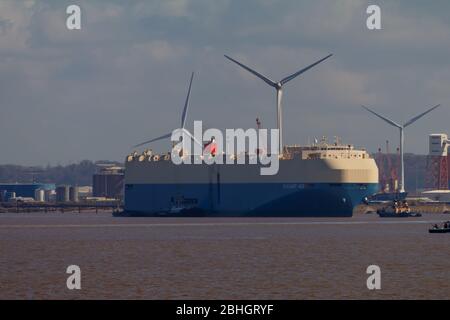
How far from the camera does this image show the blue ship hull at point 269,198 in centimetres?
17662

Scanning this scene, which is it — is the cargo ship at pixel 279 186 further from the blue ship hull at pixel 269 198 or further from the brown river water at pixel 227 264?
the brown river water at pixel 227 264

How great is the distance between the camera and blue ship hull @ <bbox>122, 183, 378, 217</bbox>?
17662 centimetres

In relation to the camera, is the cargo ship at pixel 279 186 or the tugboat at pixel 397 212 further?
the tugboat at pixel 397 212

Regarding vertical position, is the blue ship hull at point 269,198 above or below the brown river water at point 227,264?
above

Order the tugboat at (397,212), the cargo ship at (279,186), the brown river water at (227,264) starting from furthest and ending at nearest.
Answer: the tugboat at (397,212) < the cargo ship at (279,186) < the brown river water at (227,264)

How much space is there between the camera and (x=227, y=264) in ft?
264

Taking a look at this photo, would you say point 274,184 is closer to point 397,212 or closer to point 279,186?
point 279,186

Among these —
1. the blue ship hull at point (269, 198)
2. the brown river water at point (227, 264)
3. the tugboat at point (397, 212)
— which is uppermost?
the blue ship hull at point (269, 198)

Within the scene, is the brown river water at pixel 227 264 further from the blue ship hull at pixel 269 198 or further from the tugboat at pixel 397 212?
the tugboat at pixel 397 212

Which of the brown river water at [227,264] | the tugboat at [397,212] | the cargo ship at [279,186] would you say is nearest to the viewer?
the brown river water at [227,264]

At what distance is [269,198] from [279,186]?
221cm

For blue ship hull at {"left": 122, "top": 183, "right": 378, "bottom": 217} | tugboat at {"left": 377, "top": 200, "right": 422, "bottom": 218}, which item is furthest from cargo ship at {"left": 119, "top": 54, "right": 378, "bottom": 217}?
tugboat at {"left": 377, "top": 200, "right": 422, "bottom": 218}

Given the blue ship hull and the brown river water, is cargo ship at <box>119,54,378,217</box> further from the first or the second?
the brown river water

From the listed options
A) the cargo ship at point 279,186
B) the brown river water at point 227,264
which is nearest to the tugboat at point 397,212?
the cargo ship at point 279,186
